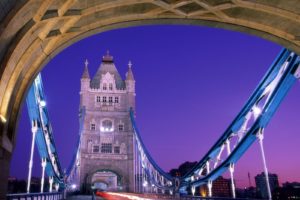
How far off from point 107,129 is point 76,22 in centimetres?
5115

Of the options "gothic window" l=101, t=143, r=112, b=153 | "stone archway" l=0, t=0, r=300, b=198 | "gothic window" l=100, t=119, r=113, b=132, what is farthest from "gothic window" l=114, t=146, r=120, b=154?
"stone archway" l=0, t=0, r=300, b=198

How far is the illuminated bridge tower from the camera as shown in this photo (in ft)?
177

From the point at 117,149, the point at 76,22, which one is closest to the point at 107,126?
the point at 117,149

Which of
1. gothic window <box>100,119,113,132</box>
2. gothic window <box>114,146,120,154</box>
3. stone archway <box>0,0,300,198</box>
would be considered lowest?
stone archway <box>0,0,300,198</box>

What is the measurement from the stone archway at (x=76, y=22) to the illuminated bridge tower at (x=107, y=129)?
46.5 m

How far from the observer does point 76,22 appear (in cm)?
795

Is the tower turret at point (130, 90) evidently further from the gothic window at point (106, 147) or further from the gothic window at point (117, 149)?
the gothic window at point (106, 147)

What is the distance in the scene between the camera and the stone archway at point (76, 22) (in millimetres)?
6172

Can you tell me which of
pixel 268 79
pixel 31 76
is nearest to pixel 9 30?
pixel 31 76

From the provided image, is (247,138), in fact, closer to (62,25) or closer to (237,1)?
(237,1)

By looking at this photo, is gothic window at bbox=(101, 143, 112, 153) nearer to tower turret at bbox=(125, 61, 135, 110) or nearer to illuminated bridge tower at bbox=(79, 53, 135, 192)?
illuminated bridge tower at bbox=(79, 53, 135, 192)

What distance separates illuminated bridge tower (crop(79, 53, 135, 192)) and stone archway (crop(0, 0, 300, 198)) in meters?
46.5

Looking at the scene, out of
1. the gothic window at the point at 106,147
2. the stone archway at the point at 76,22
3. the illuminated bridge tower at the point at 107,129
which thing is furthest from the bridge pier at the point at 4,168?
the gothic window at the point at 106,147

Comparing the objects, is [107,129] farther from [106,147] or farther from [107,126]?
[106,147]
